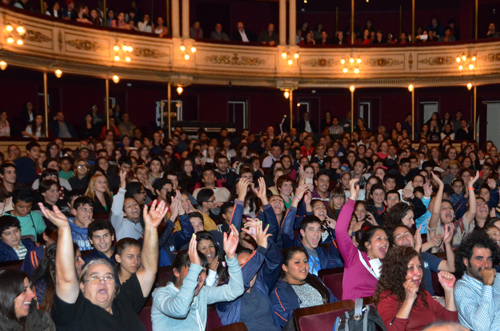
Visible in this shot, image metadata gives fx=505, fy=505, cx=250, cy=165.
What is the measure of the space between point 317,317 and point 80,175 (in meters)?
4.17

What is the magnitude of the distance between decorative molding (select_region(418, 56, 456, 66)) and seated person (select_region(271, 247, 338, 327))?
1076 centimetres

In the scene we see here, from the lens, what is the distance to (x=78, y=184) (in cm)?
589

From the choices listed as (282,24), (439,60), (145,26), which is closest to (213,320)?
(145,26)

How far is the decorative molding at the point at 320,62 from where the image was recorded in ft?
41.9

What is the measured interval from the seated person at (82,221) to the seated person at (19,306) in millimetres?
1743

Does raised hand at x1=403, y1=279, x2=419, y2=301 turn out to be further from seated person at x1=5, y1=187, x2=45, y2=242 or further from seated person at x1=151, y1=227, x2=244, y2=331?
seated person at x1=5, y1=187, x2=45, y2=242

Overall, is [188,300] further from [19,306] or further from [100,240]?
[100,240]

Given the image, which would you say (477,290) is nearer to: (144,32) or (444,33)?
(144,32)

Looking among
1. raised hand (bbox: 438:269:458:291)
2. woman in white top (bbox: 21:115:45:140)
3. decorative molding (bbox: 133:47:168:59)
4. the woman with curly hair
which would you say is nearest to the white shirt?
decorative molding (bbox: 133:47:168:59)

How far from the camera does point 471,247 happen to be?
119 inches

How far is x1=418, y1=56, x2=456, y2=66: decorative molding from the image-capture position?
12.5 meters

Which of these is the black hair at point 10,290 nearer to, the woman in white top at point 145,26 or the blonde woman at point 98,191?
the blonde woman at point 98,191

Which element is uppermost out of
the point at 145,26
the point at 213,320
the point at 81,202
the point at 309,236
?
the point at 145,26

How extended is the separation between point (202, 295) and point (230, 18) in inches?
506
